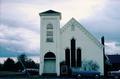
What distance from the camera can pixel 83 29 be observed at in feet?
219

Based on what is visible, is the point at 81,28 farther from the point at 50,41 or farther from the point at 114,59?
the point at 114,59

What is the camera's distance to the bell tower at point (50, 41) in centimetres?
6581

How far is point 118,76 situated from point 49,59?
1634 centimetres

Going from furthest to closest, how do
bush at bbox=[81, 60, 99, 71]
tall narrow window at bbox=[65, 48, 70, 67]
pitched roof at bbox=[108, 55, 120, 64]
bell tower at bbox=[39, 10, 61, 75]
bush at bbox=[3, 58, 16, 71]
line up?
bush at bbox=[3, 58, 16, 71], pitched roof at bbox=[108, 55, 120, 64], tall narrow window at bbox=[65, 48, 70, 67], bush at bbox=[81, 60, 99, 71], bell tower at bbox=[39, 10, 61, 75]

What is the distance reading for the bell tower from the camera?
6581 centimetres

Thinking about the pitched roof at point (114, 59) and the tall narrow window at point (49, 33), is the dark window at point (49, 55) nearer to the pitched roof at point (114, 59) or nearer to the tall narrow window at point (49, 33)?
the tall narrow window at point (49, 33)

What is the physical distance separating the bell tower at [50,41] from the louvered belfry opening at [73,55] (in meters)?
1.87

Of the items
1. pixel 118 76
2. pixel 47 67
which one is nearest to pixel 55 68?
pixel 47 67

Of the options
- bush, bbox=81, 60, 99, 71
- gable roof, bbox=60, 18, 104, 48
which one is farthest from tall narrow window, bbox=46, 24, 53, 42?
bush, bbox=81, 60, 99, 71

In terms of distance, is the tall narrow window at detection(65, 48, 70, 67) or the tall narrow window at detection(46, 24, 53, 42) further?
the tall narrow window at detection(65, 48, 70, 67)

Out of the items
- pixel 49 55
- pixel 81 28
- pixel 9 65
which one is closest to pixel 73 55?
pixel 49 55

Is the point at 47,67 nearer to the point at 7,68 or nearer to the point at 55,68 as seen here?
the point at 55,68

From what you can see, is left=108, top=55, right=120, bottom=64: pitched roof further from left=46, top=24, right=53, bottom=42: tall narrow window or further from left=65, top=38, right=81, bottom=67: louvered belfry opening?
left=46, top=24, right=53, bottom=42: tall narrow window

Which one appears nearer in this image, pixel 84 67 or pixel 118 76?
pixel 118 76
